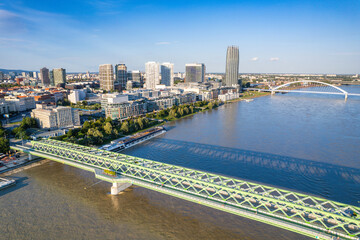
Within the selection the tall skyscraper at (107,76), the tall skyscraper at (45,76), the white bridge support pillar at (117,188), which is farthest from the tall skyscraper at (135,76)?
the white bridge support pillar at (117,188)

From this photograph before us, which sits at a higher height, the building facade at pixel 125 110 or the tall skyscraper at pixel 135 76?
the tall skyscraper at pixel 135 76

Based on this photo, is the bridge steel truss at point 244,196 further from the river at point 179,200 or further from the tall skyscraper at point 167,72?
the tall skyscraper at point 167,72

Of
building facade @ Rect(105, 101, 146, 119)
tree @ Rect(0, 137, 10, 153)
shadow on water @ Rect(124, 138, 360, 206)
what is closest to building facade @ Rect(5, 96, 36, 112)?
building facade @ Rect(105, 101, 146, 119)

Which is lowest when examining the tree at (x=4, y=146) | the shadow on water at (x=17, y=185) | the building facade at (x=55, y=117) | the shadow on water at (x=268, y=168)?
the shadow on water at (x=17, y=185)

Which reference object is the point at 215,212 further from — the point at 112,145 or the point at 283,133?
the point at 283,133

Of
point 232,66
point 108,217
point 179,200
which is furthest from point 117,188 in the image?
point 232,66

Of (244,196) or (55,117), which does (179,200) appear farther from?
(55,117)
